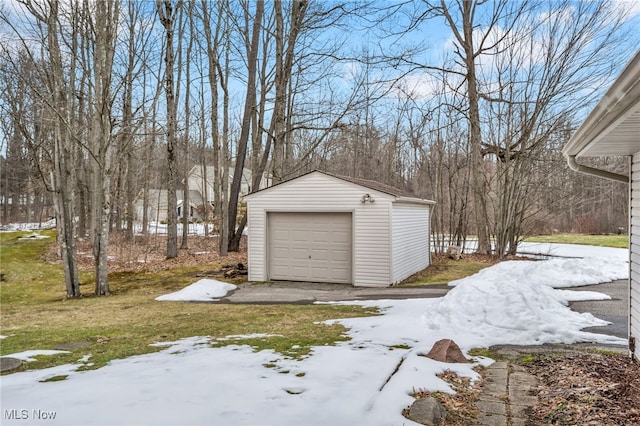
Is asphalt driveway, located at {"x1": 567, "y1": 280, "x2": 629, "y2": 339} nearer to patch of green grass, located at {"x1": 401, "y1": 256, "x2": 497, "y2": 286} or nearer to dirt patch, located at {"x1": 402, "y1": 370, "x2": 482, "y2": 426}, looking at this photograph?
dirt patch, located at {"x1": 402, "y1": 370, "x2": 482, "y2": 426}

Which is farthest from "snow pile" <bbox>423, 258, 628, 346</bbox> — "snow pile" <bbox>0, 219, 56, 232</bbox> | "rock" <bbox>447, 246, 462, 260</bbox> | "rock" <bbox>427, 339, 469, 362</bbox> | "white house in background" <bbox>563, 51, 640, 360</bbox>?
"snow pile" <bbox>0, 219, 56, 232</bbox>

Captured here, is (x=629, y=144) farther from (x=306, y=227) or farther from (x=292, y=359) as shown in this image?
(x=306, y=227)

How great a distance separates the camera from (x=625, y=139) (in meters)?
3.63

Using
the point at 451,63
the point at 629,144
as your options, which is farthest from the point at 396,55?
the point at 629,144

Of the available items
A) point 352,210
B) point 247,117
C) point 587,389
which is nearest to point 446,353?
point 587,389

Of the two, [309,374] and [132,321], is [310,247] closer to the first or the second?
[132,321]

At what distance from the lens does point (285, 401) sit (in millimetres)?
3346

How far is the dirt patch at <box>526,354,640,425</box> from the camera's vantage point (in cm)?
310

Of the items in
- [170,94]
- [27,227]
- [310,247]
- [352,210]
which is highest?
[170,94]

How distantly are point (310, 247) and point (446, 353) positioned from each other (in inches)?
283

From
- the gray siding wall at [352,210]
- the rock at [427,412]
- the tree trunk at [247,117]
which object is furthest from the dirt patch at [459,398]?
the tree trunk at [247,117]

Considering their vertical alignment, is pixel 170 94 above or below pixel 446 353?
above

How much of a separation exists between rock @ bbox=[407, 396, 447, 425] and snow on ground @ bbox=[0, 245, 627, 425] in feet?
0.32

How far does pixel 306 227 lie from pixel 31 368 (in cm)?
754
